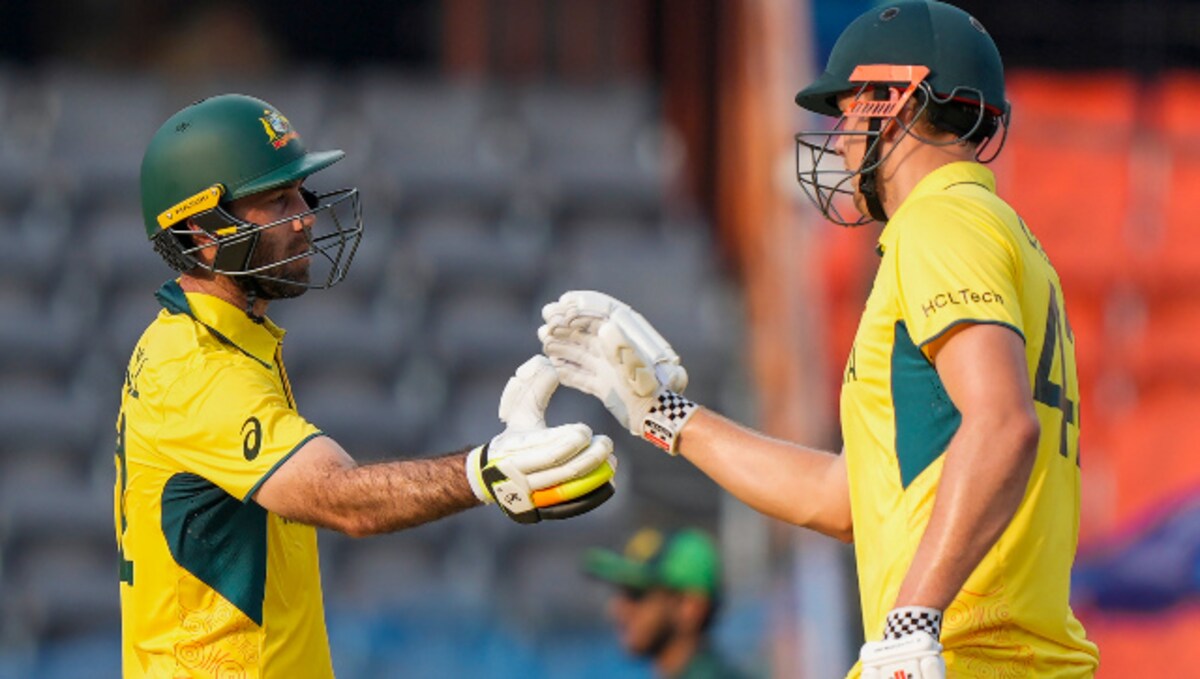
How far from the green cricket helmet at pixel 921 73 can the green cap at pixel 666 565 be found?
10.2ft

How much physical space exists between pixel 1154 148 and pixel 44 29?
7.48 meters

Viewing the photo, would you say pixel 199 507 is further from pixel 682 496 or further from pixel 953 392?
pixel 682 496

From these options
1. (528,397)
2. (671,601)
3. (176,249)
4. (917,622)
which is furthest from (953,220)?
(671,601)

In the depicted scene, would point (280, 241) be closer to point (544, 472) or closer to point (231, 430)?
point (231, 430)

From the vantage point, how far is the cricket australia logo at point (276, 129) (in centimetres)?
453

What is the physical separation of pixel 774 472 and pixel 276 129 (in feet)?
4.74

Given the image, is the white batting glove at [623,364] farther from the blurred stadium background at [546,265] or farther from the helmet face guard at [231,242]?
the blurred stadium background at [546,265]

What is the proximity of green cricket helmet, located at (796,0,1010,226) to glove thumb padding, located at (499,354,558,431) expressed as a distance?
786 millimetres

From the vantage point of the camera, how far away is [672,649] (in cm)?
706

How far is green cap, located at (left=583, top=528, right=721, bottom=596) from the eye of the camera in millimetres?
7137

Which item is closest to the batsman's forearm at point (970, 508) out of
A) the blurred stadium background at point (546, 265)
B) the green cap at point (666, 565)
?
the green cap at point (666, 565)

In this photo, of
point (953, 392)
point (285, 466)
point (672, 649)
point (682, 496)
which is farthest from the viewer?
point (682, 496)

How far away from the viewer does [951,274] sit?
373 centimetres

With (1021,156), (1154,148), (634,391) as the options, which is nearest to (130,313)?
(1021,156)
